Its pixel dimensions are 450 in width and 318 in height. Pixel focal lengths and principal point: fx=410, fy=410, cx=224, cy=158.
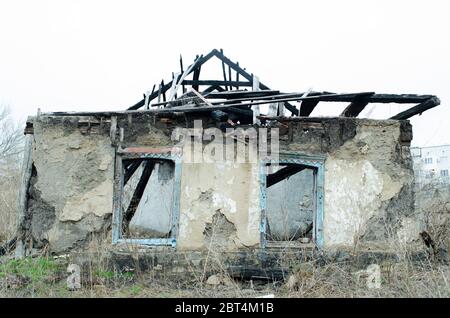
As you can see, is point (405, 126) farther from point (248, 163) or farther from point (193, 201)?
point (193, 201)

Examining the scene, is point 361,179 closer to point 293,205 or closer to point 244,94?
point 244,94

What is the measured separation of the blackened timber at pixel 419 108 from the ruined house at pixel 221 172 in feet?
0.06

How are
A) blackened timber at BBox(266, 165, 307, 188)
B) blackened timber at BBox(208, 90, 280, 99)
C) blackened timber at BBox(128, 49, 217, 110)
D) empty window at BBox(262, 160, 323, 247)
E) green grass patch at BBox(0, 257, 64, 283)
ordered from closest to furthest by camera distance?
1. green grass patch at BBox(0, 257, 64, 283)
2. blackened timber at BBox(208, 90, 280, 99)
3. blackened timber at BBox(128, 49, 217, 110)
4. blackened timber at BBox(266, 165, 307, 188)
5. empty window at BBox(262, 160, 323, 247)

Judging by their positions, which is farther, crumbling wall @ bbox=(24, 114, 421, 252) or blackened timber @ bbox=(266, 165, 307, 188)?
blackened timber @ bbox=(266, 165, 307, 188)

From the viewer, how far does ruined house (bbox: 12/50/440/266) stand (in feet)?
21.2

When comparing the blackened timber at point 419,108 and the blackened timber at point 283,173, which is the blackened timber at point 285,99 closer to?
the blackened timber at point 419,108

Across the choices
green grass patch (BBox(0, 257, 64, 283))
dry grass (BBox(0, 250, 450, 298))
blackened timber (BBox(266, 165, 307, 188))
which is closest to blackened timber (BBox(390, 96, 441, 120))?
blackened timber (BBox(266, 165, 307, 188))

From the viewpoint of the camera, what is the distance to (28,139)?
7055 mm

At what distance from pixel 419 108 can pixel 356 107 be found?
99 centimetres

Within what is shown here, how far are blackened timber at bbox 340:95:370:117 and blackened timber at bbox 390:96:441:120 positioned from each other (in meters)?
0.59

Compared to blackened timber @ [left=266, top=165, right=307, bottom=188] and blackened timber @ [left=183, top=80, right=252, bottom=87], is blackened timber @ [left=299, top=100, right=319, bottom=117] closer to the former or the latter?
blackened timber @ [left=266, top=165, right=307, bottom=188]

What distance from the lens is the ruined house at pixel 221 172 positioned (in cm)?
648

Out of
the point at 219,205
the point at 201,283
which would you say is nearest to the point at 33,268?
the point at 201,283

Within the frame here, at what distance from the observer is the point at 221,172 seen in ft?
21.7
